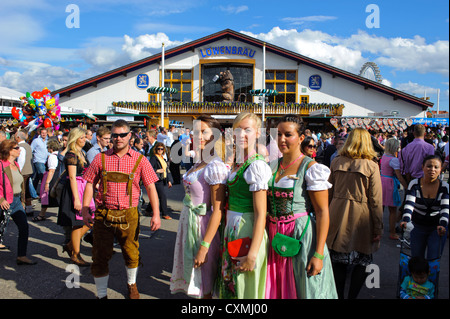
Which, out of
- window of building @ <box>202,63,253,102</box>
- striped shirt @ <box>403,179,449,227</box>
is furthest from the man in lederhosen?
window of building @ <box>202,63,253,102</box>

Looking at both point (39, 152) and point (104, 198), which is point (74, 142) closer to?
point (104, 198)

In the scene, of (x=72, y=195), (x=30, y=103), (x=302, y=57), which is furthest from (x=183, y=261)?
(x=302, y=57)

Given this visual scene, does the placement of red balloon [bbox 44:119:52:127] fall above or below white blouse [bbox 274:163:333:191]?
above

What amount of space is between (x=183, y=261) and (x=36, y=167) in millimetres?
7355

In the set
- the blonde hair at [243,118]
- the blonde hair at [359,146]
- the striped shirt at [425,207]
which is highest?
the blonde hair at [243,118]

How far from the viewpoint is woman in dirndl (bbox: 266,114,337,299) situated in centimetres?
249

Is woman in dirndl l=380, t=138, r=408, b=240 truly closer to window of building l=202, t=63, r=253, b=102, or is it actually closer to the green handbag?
the green handbag

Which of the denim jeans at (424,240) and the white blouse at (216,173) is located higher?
the white blouse at (216,173)

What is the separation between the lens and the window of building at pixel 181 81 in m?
29.5

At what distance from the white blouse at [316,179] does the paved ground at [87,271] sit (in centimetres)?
99

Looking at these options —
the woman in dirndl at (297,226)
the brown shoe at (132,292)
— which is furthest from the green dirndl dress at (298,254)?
the brown shoe at (132,292)

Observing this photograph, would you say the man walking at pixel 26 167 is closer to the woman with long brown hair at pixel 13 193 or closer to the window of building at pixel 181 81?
the woman with long brown hair at pixel 13 193

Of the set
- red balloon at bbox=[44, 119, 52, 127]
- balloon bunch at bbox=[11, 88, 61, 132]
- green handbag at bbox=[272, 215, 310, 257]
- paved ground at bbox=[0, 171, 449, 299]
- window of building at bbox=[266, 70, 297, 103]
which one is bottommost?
paved ground at bbox=[0, 171, 449, 299]

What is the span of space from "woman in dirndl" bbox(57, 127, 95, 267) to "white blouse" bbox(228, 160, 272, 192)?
2831 mm
